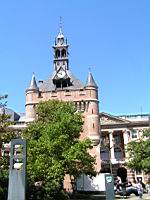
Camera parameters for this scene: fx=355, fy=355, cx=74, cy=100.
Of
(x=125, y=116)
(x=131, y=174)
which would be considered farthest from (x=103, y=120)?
(x=131, y=174)

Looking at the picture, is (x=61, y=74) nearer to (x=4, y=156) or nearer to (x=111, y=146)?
(x=111, y=146)

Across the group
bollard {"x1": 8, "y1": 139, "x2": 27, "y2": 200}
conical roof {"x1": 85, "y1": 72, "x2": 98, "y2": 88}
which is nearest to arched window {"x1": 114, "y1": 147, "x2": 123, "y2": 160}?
conical roof {"x1": 85, "y1": 72, "x2": 98, "y2": 88}

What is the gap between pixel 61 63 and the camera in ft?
206

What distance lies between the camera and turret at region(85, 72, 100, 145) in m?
55.0

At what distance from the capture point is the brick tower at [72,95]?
182ft

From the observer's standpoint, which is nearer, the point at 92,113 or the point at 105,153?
the point at 92,113

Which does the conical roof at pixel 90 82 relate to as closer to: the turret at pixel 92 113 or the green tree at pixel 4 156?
the turret at pixel 92 113

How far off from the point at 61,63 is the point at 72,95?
27.5 ft

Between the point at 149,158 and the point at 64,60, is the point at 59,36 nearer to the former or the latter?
the point at 64,60

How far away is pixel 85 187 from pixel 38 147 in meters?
12.1

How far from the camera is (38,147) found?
34.8 meters

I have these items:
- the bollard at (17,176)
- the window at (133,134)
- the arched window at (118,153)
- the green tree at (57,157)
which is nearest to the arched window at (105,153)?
the arched window at (118,153)

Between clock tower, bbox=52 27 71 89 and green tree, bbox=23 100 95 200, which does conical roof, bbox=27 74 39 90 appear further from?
green tree, bbox=23 100 95 200

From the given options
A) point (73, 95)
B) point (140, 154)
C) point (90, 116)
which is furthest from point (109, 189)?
point (73, 95)
